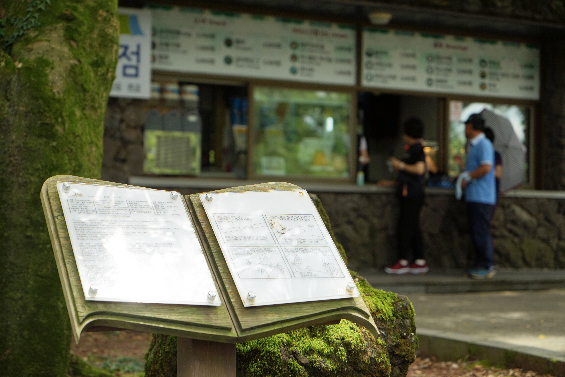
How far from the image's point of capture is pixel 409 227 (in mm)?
8609

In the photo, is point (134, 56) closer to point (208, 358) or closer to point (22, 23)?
point (22, 23)

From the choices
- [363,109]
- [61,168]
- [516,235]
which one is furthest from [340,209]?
[61,168]

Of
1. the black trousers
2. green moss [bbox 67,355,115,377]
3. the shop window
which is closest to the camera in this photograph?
green moss [bbox 67,355,115,377]

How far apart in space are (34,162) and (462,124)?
787cm

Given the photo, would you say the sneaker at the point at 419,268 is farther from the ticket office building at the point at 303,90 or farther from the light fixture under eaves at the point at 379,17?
the light fixture under eaves at the point at 379,17

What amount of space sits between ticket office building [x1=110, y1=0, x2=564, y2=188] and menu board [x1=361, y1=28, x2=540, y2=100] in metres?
0.02

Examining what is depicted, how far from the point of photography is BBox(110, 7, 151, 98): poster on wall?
8.11 m

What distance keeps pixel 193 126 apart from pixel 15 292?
5691mm

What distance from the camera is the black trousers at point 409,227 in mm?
8609

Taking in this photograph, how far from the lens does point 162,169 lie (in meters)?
8.47

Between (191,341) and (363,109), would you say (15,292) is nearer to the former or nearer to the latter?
(191,341)

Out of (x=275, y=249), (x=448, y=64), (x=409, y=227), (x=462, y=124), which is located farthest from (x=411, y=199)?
(x=275, y=249)

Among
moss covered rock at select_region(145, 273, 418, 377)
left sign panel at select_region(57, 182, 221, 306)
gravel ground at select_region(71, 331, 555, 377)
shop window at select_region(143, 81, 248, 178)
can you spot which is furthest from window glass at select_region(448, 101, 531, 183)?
left sign panel at select_region(57, 182, 221, 306)

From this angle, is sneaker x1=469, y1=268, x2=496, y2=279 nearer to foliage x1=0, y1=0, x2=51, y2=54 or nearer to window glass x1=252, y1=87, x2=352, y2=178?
window glass x1=252, y1=87, x2=352, y2=178
